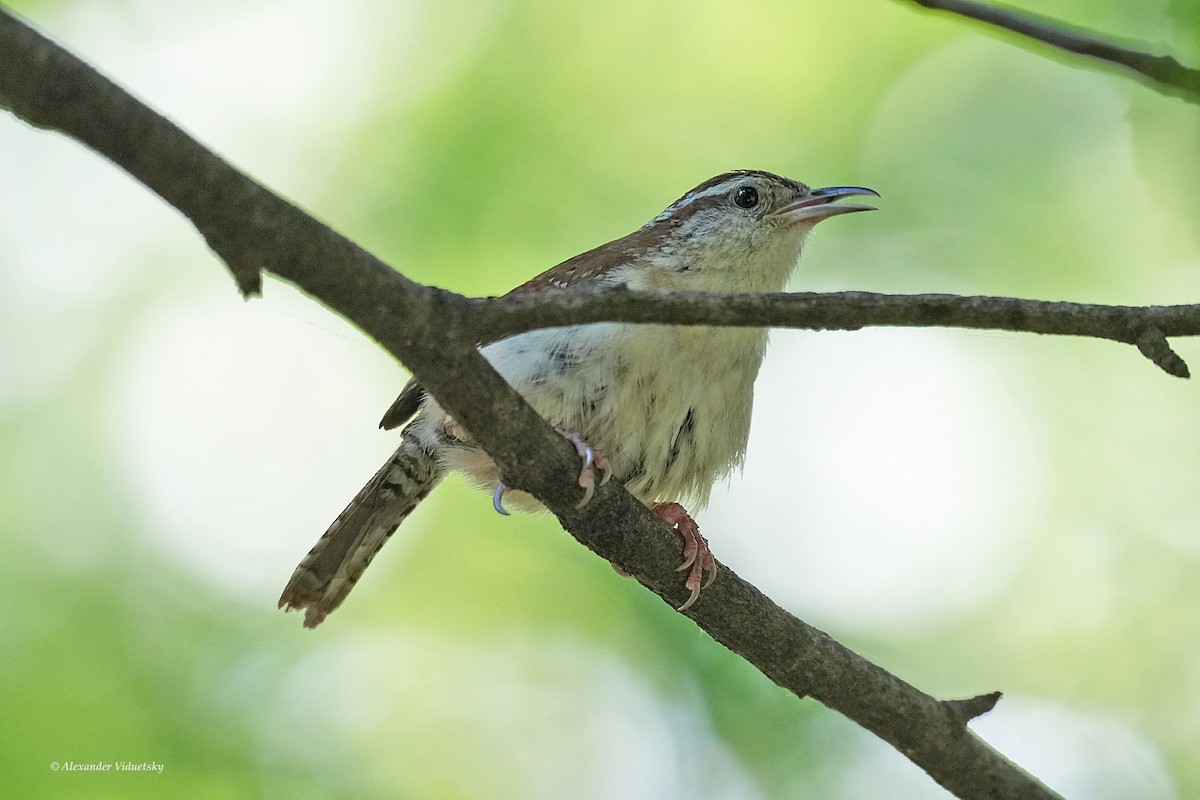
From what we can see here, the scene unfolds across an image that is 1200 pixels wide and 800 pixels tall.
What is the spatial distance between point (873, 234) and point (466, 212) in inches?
112

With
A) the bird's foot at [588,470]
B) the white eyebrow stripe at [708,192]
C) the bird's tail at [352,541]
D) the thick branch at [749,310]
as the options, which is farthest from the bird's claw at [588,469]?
the white eyebrow stripe at [708,192]

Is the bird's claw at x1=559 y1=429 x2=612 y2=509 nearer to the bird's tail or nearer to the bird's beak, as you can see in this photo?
the bird's tail

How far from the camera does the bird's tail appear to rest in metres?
5.40

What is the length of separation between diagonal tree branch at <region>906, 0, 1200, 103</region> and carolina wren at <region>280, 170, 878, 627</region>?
5.51 ft

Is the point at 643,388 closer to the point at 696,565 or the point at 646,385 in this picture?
the point at 646,385

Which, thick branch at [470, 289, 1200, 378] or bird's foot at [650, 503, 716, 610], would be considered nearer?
thick branch at [470, 289, 1200, 378]

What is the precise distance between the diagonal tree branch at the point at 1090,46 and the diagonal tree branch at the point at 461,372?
51.4 inches

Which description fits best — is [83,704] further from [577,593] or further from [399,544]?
[577,593]

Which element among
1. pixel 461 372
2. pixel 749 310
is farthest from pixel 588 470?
pixel 749 310

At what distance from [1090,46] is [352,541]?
13.0 feet

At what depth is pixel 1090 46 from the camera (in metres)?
2.38

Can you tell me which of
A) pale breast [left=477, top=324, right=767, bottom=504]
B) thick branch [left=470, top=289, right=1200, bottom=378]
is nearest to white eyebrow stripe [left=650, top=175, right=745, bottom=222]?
pale breast [left=477, top=324, right=767, bottom=504]

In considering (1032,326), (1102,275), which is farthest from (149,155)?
(1102,275)

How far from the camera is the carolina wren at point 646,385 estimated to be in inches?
172
